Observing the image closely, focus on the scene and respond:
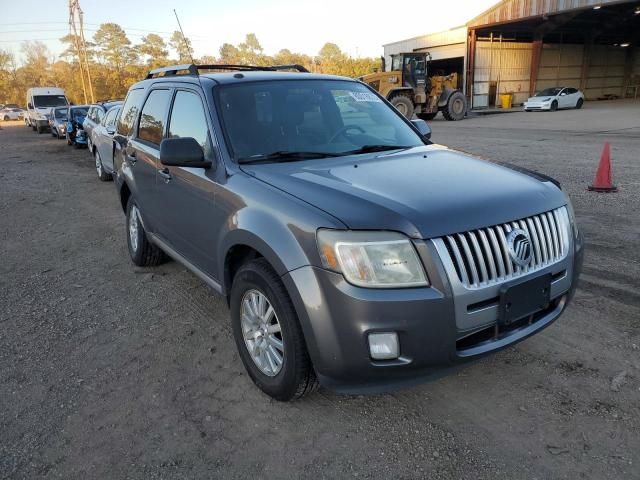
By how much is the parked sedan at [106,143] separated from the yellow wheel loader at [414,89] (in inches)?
584

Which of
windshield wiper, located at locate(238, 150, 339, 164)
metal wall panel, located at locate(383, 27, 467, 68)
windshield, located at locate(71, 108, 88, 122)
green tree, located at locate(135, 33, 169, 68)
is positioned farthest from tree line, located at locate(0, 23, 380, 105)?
windshield wiper, located at locate(238, 150, 339, 164)

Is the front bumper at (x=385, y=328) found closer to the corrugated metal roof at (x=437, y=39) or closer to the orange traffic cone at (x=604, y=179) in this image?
the orange traffic cone at (x=604, y=179)

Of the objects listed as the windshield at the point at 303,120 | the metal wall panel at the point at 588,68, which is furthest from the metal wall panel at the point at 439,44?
the windshield at the point at 303,120

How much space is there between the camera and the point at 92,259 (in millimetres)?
5852

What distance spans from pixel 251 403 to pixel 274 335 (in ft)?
1.47

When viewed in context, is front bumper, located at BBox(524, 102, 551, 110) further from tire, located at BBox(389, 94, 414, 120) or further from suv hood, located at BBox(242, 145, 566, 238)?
suv hood, located at BBox(242, 145, 566, 238)

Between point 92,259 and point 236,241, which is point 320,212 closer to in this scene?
point 236,241

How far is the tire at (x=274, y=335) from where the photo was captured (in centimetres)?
258

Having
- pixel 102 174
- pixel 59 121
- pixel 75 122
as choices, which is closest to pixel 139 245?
pixel 102 174

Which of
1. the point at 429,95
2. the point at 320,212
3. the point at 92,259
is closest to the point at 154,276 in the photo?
the point at 92,259

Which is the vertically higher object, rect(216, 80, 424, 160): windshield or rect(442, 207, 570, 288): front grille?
rect(216, 80, 424, 160): windshield

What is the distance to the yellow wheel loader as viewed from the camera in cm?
2442

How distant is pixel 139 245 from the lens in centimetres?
521

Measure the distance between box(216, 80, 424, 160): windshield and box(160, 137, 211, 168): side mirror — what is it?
227mm
